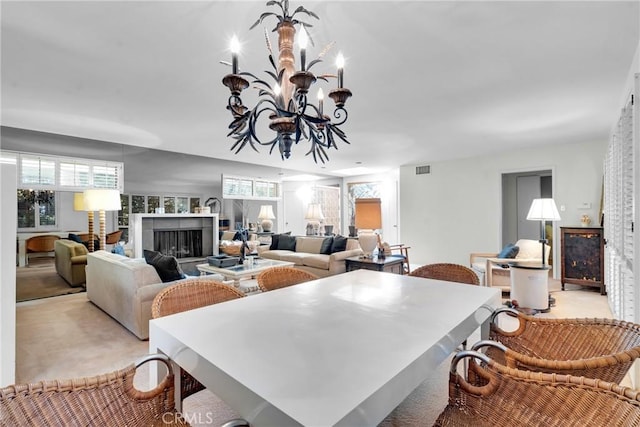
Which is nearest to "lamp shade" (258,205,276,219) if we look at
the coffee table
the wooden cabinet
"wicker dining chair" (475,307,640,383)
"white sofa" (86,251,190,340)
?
the coffee table

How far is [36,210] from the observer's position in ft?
21.8

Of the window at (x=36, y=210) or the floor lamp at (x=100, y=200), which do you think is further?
the window at (x=36, y=210)

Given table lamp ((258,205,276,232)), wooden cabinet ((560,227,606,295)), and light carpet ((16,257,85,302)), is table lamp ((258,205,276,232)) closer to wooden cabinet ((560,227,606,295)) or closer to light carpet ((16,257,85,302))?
light carpet ((16,257,85,302))

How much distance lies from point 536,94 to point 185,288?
353cm

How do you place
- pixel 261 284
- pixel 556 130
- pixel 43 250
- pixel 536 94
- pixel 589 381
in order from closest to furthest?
1. pixel 589 381
2. pixel 261 284
3. pixel 536 94
4. pixel 556 130
5. pixel 43 250

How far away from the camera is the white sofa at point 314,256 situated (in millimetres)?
4984

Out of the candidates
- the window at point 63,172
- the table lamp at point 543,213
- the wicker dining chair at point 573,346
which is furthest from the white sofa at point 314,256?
the wicker dining chair at point 573,346

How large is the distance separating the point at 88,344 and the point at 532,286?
4614 mm

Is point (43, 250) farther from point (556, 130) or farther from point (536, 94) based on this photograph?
point (556, 130)

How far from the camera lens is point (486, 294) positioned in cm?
163

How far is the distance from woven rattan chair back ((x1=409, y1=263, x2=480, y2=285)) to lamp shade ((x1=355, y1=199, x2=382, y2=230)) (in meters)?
2.02

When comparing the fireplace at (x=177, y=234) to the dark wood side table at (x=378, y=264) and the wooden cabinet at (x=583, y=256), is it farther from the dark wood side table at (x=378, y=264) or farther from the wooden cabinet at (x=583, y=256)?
the wooden cabinet at (x=583, y=256)

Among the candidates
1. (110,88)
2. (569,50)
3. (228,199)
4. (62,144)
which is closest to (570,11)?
(569,50)

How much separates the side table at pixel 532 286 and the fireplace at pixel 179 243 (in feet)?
19.9
